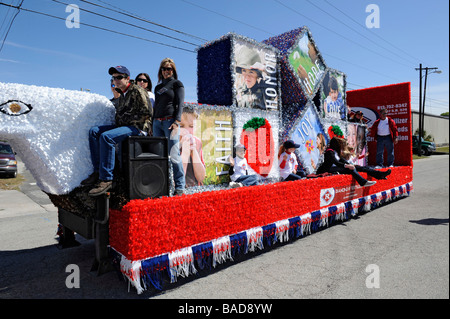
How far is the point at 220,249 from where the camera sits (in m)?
3.14

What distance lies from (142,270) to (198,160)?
6.81 ft

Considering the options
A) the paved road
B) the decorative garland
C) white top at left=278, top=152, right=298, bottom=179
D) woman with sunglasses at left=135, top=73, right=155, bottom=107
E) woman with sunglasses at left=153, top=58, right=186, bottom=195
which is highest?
woman with sunglasses at left=135, top=73, right=155, bottom=107

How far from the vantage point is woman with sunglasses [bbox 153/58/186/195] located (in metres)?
3.42

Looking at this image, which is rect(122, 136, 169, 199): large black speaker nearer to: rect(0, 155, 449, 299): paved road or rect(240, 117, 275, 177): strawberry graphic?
rect(0, 155, 449, 299): paved road

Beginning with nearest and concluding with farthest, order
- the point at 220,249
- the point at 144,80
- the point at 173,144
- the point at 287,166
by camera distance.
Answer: the point at 220,249 → the point at 173,144 → the point at 144,80 → the point at 287,166

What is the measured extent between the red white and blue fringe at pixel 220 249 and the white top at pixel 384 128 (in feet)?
13.2

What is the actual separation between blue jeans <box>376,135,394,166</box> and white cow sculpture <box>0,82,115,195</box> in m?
8.23

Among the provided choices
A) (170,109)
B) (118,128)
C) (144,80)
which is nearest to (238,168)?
(170,109)

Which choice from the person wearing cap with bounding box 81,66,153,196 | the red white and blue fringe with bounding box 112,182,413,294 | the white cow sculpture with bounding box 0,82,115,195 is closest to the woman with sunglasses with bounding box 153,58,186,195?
the person wearing cap with bounding box 81,66,153,196

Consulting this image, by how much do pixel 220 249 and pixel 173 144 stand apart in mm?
1419

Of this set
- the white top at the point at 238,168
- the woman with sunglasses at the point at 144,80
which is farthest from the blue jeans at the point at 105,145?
the white top at the point at 238,168

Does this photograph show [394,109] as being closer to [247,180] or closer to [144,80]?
[247,180]
